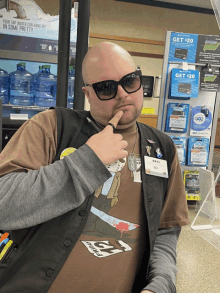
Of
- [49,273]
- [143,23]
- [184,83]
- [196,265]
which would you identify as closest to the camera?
[49,273]

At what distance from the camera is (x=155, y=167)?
0.99m

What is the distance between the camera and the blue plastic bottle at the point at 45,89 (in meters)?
3.67

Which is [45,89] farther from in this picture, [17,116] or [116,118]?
[116,118]

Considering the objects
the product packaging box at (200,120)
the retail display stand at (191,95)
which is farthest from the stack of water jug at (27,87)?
the product packaging box at (200,120)

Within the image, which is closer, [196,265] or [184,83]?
[196,265]

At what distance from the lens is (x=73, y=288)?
880 millimetres

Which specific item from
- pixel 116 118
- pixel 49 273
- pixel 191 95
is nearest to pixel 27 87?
pixel 191 95

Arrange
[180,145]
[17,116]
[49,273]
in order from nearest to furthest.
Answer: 1. [49,273]
2. [17,116]
3. [180,145]

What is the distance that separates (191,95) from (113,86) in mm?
2524

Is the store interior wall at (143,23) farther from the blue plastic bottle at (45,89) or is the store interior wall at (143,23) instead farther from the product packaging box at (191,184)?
the product packaging box at (191,184)

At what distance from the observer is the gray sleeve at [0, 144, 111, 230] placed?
0.69m

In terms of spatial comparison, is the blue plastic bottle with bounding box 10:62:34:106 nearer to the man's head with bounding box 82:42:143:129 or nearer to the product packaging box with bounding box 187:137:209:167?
the product packaging box with bounding box 187:137:209:167

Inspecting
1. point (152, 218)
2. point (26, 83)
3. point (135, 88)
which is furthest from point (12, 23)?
point (152, 218)

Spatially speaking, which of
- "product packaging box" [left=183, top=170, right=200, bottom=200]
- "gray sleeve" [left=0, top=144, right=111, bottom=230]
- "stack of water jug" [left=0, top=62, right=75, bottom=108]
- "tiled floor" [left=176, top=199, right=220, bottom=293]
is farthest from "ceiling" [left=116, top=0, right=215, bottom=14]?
"gray sleeve" [left=0, top=144, right=111, bottom=230]
